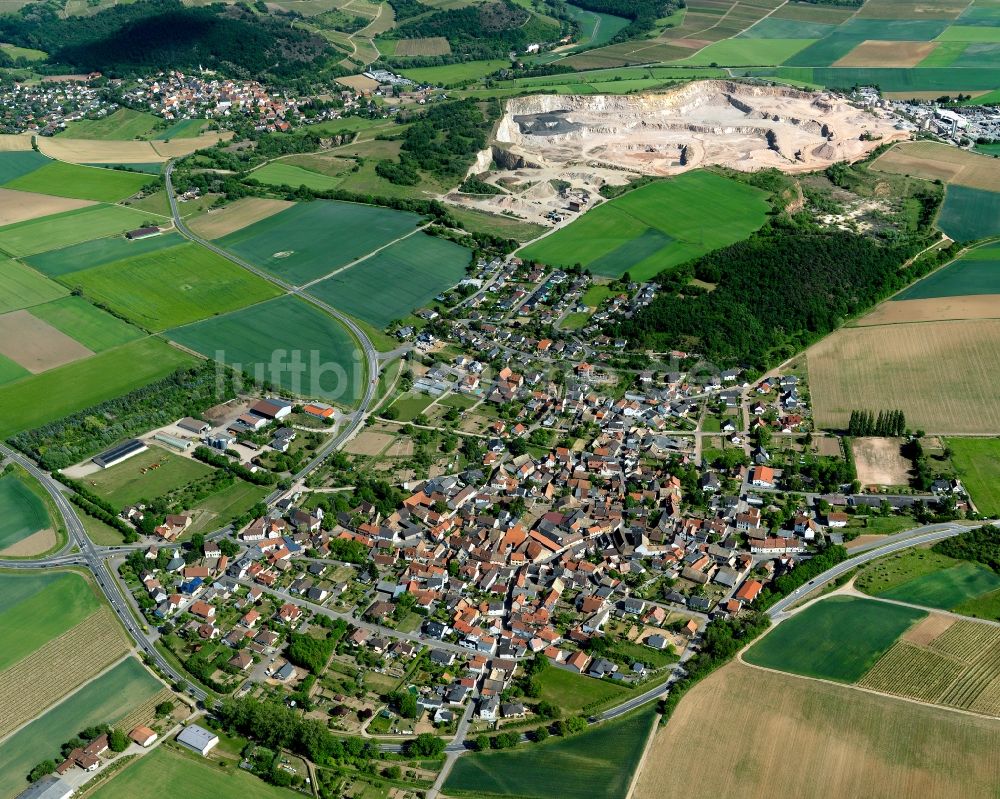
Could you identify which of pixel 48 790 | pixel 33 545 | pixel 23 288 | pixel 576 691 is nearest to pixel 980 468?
pixel 576 691

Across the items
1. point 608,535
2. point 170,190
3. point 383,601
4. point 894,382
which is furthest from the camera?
point 170,190

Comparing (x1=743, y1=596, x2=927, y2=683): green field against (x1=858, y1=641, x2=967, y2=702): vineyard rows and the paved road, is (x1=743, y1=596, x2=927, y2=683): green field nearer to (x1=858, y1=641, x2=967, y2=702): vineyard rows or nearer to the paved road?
(x1=858, y1=641, x2=967, y2=702): vineyard rows

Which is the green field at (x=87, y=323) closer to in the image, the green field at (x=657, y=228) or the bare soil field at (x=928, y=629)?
the green field at (x=657, y=228)

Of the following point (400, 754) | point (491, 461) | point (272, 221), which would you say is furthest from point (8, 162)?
point (400, 754)

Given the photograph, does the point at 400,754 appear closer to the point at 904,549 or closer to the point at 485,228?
the point at 904,549

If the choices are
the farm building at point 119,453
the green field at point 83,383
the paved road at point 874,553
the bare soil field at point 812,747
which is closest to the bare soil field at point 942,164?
the paved road at point 874,553

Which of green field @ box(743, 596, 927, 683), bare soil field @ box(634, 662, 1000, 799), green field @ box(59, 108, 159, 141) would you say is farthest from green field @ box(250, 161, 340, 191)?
bare soil field @ box(634, 662, 1000, 799)

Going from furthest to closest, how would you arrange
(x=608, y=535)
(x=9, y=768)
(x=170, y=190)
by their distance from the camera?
(x=170, y=190), (x=608, y=535), (x=9, y=768)
